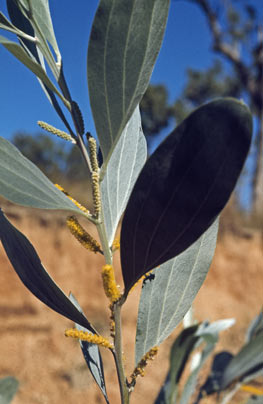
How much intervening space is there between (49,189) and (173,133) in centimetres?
12

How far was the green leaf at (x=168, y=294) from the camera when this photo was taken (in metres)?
0.45

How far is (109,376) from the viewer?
332cm

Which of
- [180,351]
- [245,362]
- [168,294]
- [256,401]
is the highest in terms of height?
[168,294]

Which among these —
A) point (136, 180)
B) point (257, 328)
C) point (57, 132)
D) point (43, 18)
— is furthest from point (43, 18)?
point (257, 328)

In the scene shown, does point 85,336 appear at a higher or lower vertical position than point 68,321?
higher

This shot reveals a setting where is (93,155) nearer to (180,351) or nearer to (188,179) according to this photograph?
(188,179)

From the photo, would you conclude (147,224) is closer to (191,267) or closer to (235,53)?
(191,267)

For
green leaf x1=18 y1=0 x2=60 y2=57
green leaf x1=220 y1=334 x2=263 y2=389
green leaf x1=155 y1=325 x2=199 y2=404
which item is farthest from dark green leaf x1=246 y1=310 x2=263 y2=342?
green leaf x1=18 y1=0 x2=60 y2=57

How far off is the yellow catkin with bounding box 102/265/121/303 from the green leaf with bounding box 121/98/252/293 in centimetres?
3

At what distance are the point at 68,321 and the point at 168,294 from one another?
141 inches

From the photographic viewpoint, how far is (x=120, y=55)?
1.12 feet

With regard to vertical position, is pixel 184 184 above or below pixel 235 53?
below

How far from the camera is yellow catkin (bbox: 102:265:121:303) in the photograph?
14.1 inches

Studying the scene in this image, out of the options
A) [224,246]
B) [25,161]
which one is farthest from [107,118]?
[224,246]
